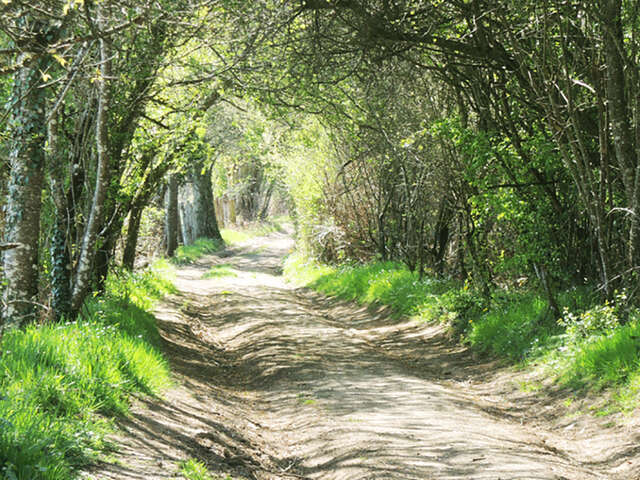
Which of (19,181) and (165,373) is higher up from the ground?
(19,181)

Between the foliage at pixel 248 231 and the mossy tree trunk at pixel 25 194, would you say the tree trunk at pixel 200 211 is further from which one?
the mossy tree trunk at pixel 25 194

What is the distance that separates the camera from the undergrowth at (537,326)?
7129 mm

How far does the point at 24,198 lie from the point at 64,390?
3.49m

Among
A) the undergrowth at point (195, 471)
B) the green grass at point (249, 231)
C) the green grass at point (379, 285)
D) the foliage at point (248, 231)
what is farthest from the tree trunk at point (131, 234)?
the green grass at point (249, 231)

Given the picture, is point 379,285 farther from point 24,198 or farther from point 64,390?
point 64,390

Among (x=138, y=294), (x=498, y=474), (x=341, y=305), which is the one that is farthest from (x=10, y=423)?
(x=341, y=305)

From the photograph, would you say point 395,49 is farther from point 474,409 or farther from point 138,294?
point 138,294

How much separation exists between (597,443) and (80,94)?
24.9 feet

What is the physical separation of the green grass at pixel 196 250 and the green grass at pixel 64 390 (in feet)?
57.2

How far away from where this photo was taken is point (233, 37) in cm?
1112

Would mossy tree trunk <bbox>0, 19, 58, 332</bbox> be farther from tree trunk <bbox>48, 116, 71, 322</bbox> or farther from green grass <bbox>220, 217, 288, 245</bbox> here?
green grass <bbox>220, 217, 288, 245</bbox>

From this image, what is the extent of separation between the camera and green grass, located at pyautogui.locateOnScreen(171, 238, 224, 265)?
86.2 feet

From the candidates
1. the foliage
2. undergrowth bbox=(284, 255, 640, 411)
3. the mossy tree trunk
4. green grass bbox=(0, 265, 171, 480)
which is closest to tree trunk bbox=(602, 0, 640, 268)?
undergrowth bbox=(284, 255, 640, 411)

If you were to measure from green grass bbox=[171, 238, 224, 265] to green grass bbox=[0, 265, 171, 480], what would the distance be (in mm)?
17442
